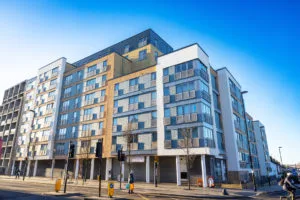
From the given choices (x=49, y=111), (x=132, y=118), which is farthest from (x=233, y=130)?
(x=49, y=111)

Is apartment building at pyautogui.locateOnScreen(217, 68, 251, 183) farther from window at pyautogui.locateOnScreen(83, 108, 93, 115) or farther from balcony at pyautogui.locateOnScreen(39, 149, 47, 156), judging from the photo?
balcony at pyautogui.locateOnScreen(39, 149, 47, 156)

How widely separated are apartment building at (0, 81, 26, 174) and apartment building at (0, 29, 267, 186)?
30.3 feet

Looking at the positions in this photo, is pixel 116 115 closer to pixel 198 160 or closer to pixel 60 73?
pixel 198 160

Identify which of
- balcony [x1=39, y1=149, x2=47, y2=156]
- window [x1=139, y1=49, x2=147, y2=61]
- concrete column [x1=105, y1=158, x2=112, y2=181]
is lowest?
concrete column [x1=105, y1=158, x2=112, y2=181]

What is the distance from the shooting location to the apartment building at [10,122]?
55500mm

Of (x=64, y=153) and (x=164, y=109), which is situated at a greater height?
(x=164, y=109)

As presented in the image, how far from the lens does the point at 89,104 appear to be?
41.2m

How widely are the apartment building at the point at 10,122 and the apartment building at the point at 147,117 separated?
9241 millimetres

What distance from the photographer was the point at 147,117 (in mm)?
32094

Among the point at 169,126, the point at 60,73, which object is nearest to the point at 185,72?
the point at 169,126

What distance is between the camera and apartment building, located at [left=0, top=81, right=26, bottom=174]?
55.5 m

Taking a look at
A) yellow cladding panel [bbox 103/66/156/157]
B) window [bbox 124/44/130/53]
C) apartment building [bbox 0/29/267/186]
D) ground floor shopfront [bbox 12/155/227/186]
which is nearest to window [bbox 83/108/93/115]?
apartment building [bbox 0/29/267/186]

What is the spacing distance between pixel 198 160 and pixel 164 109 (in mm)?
8228

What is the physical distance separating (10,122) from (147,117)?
48651 mm
